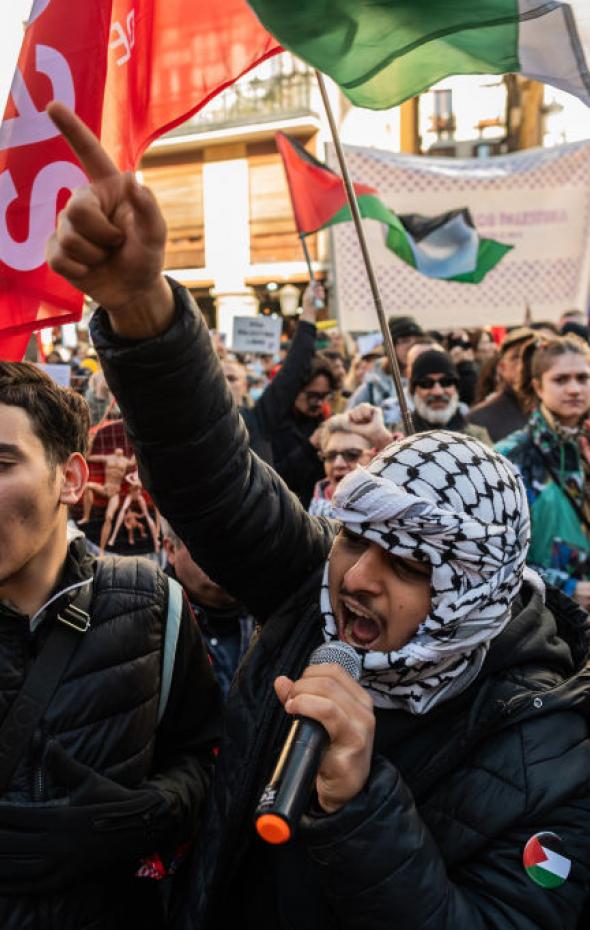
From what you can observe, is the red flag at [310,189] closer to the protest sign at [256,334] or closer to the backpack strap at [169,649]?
the protest sign at [256,334]

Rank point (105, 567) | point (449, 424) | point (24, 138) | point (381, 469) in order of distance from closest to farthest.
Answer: point (381, 469), point (105, 567), point (24, 138), point (449, 424)

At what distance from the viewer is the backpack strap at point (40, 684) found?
1.37 m

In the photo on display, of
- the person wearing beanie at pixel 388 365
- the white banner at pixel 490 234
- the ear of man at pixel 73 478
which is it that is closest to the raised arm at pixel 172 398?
the ear of man at pixel 73 478

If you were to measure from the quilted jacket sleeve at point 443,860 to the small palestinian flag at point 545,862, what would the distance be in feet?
0.04

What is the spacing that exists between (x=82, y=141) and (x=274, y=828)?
0.80 meters

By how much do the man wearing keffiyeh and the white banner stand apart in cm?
457

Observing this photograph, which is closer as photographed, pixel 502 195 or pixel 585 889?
pixel 585 889

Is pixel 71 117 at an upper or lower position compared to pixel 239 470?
upper

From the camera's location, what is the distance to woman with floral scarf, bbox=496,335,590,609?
3.11 metres

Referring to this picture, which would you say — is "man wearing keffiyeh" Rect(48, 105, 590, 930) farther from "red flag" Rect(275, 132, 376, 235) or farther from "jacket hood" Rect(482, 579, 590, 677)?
"red flag" Rect(275, 132, 376, 235)

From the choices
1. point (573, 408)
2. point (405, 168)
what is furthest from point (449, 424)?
point (405, 168)

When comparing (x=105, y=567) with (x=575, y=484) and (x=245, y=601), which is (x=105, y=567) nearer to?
(x=245, y=601)

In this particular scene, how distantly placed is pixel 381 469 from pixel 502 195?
15.9 ft

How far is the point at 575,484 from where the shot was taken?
3.21m
